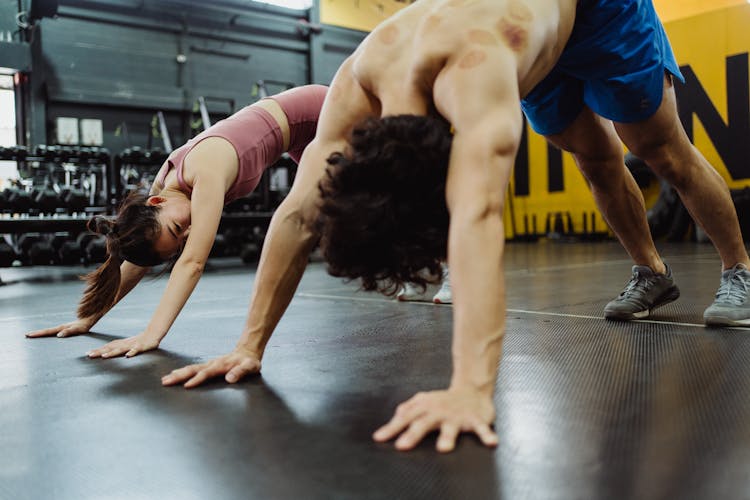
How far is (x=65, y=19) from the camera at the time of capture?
6965mm

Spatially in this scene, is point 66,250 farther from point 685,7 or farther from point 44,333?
point 685,7

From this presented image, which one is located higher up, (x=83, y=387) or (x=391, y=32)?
(x=391, y=32)

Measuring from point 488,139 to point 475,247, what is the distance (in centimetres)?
15

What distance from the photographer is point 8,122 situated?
6.86 metres

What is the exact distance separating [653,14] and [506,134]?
834mm

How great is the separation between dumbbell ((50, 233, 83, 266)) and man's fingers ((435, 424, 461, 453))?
17.1 ft

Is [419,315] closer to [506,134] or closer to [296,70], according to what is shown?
[506,134]

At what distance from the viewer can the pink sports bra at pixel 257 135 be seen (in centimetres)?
204

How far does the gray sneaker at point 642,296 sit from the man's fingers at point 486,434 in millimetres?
1101

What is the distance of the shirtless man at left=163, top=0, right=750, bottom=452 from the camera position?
2.91ft

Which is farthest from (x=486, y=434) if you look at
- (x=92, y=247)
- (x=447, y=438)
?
(x=92, y=247)

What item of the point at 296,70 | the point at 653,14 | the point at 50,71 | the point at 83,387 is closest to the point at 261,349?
the point at 83,387

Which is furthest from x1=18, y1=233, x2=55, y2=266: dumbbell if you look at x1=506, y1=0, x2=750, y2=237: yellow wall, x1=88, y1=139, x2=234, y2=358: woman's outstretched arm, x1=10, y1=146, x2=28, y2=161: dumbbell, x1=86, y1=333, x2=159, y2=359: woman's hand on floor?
x1=506, y1=0, x2=750, y2=237: yellow wall

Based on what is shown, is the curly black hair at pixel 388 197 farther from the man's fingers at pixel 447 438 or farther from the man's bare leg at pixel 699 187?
the man's bare leg at pixel 699 187
